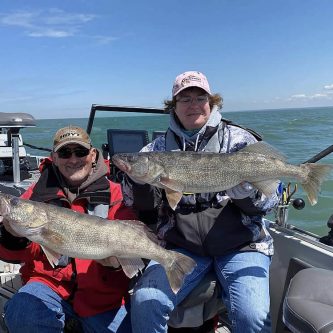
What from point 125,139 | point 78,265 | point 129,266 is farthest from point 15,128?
point 129,266

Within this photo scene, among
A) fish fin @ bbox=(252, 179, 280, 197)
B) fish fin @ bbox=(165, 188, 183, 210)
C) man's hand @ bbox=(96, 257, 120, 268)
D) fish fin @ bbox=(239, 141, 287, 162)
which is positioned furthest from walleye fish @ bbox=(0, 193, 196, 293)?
fish fin @ bbox=(239, 141, 287, 162)

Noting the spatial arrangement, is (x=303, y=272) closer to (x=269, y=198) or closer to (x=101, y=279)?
(x=269, y=198)

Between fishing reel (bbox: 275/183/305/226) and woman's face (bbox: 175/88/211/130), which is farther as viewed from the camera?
fishing reel (bbox: 275/183/305/226)

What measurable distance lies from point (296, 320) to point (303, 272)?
593 millimetres

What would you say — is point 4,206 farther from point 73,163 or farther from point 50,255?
point 73,163

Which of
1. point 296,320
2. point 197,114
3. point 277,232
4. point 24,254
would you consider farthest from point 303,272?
point 24,254

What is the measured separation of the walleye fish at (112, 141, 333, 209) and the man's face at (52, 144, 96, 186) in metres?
0.51

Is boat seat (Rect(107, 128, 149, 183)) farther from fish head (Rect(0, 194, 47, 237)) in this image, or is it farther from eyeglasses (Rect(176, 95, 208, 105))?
fish head (Rect(0, 194, 47, 237))

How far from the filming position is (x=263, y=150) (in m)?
3.45

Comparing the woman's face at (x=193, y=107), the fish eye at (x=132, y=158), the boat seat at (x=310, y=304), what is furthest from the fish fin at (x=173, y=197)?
the boat seat at (x=310, y=304)

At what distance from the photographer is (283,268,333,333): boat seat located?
246cm

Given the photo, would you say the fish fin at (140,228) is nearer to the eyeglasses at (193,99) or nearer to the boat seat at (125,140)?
the eyeglasses at (193,99)

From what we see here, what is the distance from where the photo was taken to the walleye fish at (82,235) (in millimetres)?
3078

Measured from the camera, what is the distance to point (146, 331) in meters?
3.27
